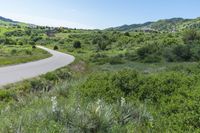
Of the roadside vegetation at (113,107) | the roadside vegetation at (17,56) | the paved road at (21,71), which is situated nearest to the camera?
the roadside vegetation at (113,107)

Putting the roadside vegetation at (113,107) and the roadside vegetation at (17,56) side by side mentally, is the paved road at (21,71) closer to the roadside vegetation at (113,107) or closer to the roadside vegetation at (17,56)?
the roadside vegetation at (17,56)

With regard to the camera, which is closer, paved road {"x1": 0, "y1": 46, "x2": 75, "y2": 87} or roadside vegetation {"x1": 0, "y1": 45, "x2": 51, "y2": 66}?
paved road {"x1": 0, "y1": 46, "x2": 75, "y2": 87}

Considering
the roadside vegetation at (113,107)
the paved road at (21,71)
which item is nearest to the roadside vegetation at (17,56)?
the paved road at (21,71)

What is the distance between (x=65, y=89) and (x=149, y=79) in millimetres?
3320

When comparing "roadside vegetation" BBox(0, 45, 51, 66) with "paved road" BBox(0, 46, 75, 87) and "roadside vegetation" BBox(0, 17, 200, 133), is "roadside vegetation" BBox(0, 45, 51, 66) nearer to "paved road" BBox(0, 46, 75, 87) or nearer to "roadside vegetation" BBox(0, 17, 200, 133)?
"paved road" BBox(0, 46, 75, 87)

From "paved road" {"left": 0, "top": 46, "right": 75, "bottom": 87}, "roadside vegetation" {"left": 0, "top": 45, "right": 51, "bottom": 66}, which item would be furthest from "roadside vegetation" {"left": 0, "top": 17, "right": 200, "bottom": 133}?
"roadside vegetation" {"left": 0, "top": 45, "right": 51, "bottom": 66}

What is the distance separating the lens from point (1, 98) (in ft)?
55.9

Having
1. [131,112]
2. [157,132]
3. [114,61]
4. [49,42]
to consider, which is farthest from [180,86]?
[49,42]

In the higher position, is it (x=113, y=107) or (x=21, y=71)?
(x=113, y=107)

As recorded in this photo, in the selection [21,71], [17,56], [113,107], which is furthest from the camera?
[17,56]

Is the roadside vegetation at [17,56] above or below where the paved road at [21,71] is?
below

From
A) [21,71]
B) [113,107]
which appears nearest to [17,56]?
[21,71]

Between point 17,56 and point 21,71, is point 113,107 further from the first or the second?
point 17,56

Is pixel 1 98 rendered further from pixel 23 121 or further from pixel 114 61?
pixel 114 61
